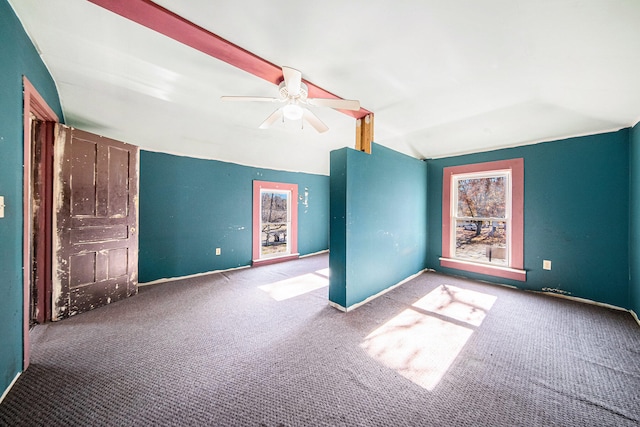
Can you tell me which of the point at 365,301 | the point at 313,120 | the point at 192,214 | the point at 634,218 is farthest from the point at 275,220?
the point at 634,218

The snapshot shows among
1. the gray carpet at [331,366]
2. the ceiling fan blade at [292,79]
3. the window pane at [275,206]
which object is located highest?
the ceiling fan blade at [292,79]

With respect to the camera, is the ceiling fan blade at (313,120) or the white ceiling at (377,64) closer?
the white ceiling at (377,64)

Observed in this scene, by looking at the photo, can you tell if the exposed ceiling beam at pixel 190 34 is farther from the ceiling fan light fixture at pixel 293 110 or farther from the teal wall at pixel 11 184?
the teal wall at pixel 11 184

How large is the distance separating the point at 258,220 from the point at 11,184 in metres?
3.19

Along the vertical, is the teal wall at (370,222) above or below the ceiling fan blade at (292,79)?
below

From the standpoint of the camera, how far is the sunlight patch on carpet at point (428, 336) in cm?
167

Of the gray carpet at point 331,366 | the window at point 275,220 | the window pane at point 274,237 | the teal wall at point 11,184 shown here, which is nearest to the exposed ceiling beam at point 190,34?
the teal wall at point 11,184

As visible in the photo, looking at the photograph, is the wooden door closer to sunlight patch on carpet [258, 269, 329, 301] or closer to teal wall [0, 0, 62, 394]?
teal wall [0, 0, 62, 394]

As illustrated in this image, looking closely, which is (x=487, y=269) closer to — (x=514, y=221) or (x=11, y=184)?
(x=514, y=221)

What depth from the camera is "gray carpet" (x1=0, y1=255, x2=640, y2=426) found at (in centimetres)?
127

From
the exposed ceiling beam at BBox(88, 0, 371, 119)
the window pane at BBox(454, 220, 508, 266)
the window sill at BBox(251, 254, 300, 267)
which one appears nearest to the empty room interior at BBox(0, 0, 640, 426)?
the exposed ceiling beam at BBox(88, 0, 371, 119)

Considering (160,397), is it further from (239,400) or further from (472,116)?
(472,116)

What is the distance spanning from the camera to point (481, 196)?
4.03 m

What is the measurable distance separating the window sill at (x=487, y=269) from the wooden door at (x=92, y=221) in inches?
187
